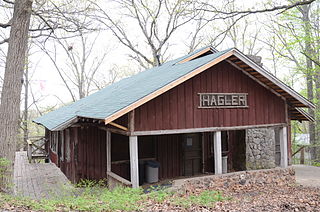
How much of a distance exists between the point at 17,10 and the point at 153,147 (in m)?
6.88

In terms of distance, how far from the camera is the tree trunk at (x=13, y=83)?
8.36 m

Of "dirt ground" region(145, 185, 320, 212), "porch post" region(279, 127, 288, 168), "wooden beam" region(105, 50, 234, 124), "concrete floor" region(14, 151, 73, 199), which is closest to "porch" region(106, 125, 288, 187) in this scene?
"porch post" region(279, 127, 288, 168)

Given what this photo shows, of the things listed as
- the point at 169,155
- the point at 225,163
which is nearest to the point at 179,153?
the point at 169,155

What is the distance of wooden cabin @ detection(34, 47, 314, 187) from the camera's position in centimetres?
849

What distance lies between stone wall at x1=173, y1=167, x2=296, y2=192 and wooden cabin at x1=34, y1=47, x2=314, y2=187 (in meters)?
0.34

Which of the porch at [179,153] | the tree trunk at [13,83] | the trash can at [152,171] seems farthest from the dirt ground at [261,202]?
the tree trunk at [13,83]

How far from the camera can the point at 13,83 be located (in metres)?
8.62

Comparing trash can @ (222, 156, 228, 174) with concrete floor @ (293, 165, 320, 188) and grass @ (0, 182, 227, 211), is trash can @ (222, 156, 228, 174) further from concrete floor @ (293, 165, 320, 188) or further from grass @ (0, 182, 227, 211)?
grass @ (0, 182, 227, 211)

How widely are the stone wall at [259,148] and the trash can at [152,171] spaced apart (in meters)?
4.77

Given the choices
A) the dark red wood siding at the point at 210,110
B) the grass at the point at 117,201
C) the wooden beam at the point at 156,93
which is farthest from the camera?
the dark red wood siding at the point at 210,110

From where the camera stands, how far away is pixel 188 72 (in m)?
8.40

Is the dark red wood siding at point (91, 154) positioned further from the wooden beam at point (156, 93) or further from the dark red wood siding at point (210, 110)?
the wooden beam at point (156, 93)

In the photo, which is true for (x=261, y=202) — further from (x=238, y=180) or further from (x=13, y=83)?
(x=13, y=83)

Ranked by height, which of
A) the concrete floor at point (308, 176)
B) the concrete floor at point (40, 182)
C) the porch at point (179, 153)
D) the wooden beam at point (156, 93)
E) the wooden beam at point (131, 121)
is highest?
the wooden beam at point (156, 93)
